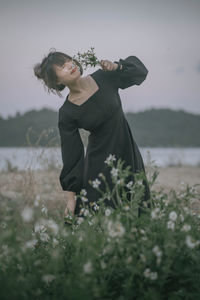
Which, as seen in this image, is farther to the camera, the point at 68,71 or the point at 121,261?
the point at 68,71

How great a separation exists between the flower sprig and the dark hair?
55 millimetres

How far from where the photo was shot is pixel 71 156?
9.37 ft

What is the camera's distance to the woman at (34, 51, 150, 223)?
2.75 metres

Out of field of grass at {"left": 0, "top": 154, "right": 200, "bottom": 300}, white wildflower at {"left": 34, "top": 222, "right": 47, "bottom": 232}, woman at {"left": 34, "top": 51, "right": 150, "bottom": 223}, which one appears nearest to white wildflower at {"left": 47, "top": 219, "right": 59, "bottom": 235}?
field of grass at {"left": 0, "top": 154, "right": 200, "bottom": 300}

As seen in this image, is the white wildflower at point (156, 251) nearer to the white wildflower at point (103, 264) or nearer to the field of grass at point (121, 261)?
the field of grass at point (121, 261)

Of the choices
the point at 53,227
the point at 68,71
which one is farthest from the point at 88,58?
the point at 53,227

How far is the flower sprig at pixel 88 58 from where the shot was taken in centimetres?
264

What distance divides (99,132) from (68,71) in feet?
2.00

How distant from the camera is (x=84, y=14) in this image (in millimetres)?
5727

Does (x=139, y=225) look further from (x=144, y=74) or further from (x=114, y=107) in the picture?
(x=144, y=74)

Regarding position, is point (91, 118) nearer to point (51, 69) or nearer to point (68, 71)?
point (68, 71)

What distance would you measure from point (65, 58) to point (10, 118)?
6.94 metres

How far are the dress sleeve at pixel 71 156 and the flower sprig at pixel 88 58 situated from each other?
548 millimetres

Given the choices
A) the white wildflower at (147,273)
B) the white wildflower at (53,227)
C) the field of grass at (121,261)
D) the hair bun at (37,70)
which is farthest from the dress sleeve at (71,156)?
the white wildflower at (147,273)
